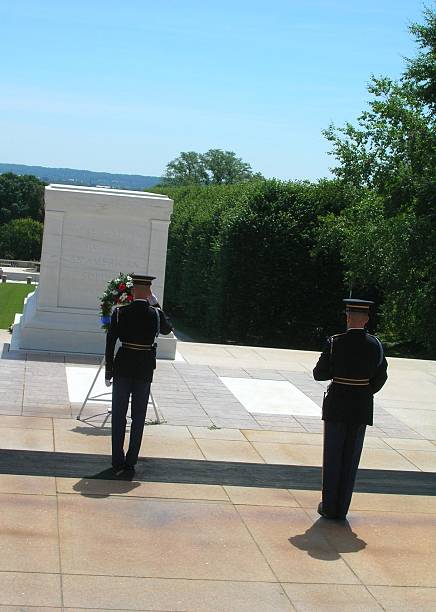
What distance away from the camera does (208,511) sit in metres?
6.15

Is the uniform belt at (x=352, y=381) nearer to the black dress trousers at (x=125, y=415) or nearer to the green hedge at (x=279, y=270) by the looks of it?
the black dress trousers at (x=125, y=415)

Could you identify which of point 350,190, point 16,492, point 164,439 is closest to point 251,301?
point 350,190

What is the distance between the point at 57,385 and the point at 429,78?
14.7 metres

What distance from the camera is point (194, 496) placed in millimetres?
6449

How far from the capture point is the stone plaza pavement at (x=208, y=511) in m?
4.84

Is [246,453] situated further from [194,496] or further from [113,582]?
[113,582]

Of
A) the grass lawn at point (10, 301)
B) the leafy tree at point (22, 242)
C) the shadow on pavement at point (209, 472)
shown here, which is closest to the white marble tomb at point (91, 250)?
the shadow on pavement at point (209, 472)

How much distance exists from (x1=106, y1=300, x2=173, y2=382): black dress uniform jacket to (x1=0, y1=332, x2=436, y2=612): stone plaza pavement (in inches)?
28.4

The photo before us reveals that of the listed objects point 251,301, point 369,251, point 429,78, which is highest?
point 429,78

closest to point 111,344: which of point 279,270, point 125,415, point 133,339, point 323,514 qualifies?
point 133,339

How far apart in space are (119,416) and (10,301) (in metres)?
39.2

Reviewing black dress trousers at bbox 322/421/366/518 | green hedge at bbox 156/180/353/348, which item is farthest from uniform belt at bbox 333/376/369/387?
green hedge at bbox 156/180/353/348

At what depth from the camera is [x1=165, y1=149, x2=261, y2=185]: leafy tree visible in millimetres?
95000

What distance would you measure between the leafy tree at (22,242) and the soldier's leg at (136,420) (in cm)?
8174
